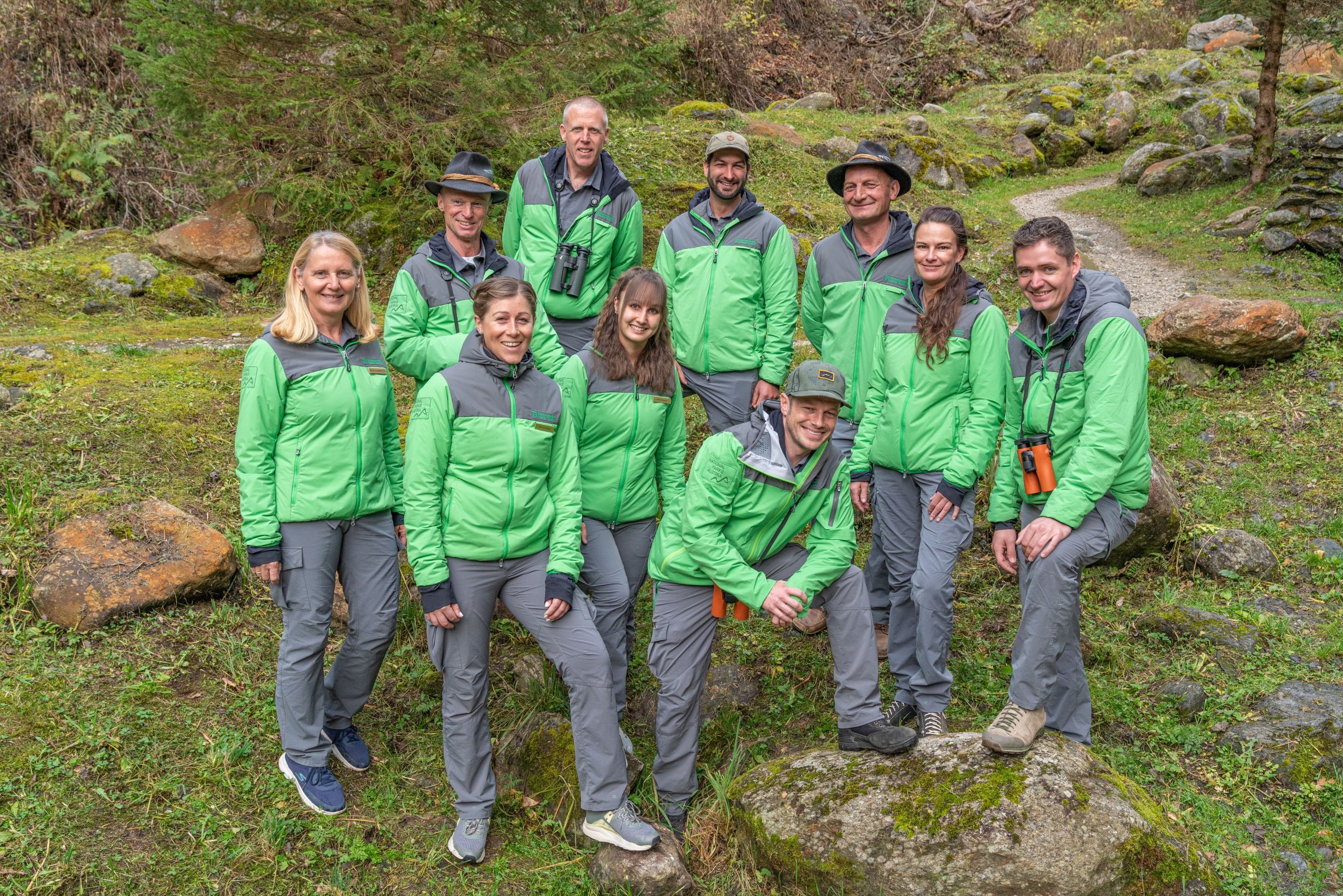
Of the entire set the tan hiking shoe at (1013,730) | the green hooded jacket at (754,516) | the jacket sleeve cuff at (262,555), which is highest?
the green hooded jacket at (754,516)

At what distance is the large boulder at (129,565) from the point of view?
4871mm

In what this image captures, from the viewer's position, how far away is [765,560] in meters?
4.09

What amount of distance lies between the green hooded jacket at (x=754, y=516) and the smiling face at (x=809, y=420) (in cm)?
6

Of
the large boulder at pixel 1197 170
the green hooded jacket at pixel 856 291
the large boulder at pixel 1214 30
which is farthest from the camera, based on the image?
the large boulder at pixel 1214 30

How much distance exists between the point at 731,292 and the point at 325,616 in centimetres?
256

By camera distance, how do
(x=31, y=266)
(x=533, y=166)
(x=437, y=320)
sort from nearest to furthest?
(x=437, y=320), (x=533, y=166), (x=31, y=266)

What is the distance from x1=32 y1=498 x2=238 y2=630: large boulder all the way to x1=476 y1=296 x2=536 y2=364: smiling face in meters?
2.57

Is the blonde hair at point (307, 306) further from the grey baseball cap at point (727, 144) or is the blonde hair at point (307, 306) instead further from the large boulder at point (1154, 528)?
the large boulder at point (1154, 528)

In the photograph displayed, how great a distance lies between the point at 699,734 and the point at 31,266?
8.78 metres

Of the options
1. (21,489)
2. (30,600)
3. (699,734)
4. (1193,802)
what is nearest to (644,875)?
(699,734)

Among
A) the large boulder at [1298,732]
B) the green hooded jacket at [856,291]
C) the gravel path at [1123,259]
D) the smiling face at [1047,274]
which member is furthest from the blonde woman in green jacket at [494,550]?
the gravel path at [1123,259]

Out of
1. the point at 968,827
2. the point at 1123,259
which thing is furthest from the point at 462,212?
the point at 1123,259

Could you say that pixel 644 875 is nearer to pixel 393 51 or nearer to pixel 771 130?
pixel 393 51

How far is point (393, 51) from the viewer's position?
9.67 meters
